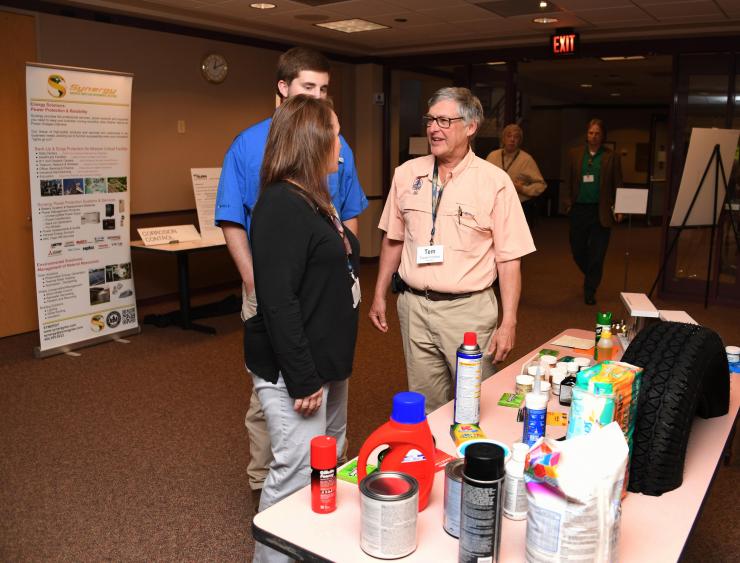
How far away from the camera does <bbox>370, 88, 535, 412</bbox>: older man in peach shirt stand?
7.66 feet

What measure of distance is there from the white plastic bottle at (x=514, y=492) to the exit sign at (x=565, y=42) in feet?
19.3

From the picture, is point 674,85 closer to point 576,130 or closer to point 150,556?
point 150,556

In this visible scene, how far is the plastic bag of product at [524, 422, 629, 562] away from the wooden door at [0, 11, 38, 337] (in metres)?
4.98

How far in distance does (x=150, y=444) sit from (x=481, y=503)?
8.40 ft

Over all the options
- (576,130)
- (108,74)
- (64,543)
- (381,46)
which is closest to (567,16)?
(381,46)

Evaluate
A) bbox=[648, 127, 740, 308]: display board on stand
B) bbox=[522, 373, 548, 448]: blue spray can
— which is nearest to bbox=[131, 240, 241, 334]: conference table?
bbox=[648, 127, 740, 308]: display board on stand

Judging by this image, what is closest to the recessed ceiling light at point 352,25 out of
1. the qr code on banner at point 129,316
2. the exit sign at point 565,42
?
the exit sign at point 565,42

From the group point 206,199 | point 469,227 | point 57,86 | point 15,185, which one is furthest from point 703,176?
point 15,185

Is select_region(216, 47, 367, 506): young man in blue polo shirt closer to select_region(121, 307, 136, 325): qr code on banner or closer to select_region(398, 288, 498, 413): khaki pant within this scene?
select_region(398, 288, 498, 413): khaki pant

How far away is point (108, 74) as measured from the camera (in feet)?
15.9

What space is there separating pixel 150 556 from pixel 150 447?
941 millimetres

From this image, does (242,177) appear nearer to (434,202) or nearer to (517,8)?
(434,202)

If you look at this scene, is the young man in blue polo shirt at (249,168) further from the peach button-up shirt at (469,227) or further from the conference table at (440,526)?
the conference table at (440,526)

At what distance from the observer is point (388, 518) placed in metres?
1.17
